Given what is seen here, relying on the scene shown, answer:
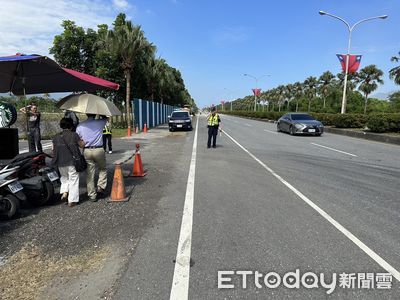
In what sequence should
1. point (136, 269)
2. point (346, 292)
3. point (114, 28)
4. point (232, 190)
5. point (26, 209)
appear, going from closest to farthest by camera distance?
point (346, 292), point (136, 269), point (26, 209), point (232, 190), point (114, 28)

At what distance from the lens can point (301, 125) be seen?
69.2 feet

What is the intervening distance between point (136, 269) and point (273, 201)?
319 centimetres

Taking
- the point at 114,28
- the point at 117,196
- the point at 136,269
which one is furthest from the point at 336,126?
the point at 136,269

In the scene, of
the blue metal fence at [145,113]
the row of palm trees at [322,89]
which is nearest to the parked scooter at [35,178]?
the blue metal fence at [145,113]

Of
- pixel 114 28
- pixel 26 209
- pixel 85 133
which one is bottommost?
pixel 26 209

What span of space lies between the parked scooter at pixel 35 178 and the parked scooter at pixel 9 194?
0.28m

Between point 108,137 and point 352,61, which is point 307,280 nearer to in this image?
point 108,137

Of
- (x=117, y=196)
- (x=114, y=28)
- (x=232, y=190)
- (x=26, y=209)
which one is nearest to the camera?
(x=26, y=209)

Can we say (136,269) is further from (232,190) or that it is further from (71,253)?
(232,190)

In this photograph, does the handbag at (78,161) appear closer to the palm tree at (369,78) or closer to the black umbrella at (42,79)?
the black umbrella at (42,79)

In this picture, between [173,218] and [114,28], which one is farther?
[114,28]

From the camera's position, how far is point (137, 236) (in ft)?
14.3

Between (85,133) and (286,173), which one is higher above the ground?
(85,133)

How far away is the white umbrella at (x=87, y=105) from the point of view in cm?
584
